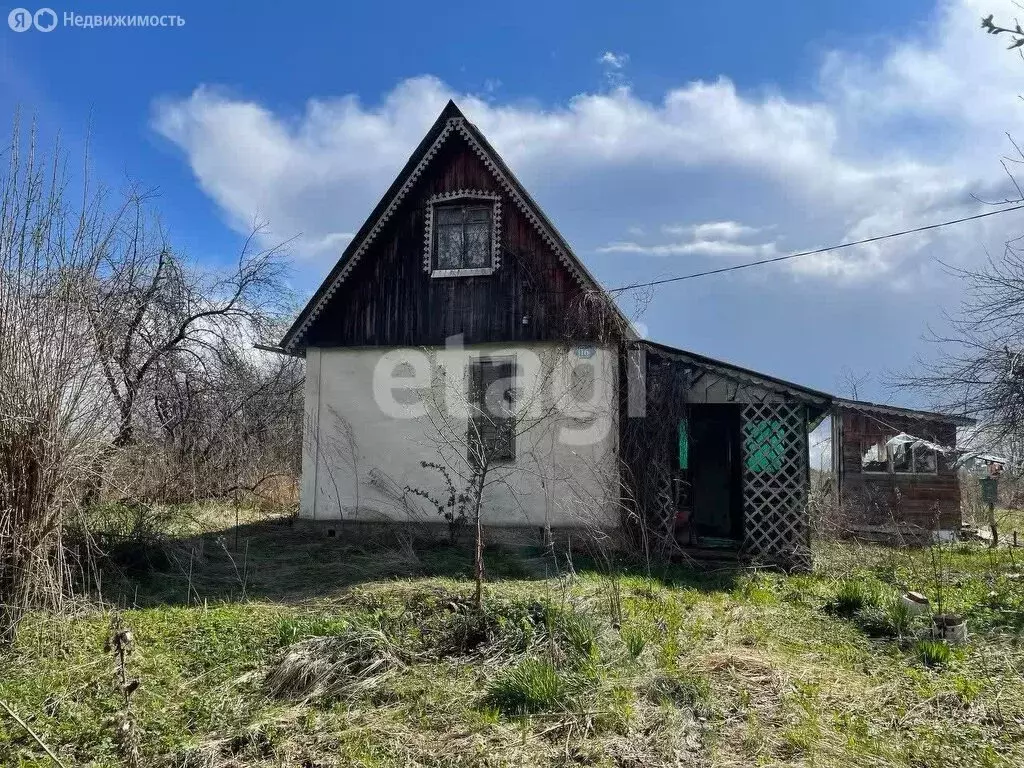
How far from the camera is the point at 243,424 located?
1725 cm

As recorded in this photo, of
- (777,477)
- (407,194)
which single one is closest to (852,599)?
(777,477)

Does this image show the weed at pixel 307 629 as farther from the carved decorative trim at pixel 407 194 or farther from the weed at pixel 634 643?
the carved decorative trim at pixel 407 194

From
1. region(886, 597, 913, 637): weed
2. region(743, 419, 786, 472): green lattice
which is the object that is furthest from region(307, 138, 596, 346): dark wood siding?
region(886, 597, 913, 637): weed

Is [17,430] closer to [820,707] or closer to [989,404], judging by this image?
[820,707]

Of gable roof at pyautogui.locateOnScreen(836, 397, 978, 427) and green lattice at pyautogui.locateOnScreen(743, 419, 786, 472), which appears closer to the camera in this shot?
green lattice at pyautogui.locateOnScreen(743, 419, 786, 472)

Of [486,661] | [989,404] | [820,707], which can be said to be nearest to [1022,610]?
[989,404]

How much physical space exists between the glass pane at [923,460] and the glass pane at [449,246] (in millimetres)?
11610

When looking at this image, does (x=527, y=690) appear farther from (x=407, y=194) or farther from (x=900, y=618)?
(x=407, y=194)

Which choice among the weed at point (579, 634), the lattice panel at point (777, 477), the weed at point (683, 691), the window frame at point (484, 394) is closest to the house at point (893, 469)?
the lattice panel at point (777, 477)

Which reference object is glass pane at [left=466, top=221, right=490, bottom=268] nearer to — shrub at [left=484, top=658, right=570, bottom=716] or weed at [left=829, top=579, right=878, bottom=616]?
weed at [left=829, top=579, right=878, bottom=616]

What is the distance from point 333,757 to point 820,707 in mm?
3368

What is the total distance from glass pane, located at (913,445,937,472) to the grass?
8.19 meters

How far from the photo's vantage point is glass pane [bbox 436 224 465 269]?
37.9ft

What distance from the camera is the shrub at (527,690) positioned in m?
4.54
